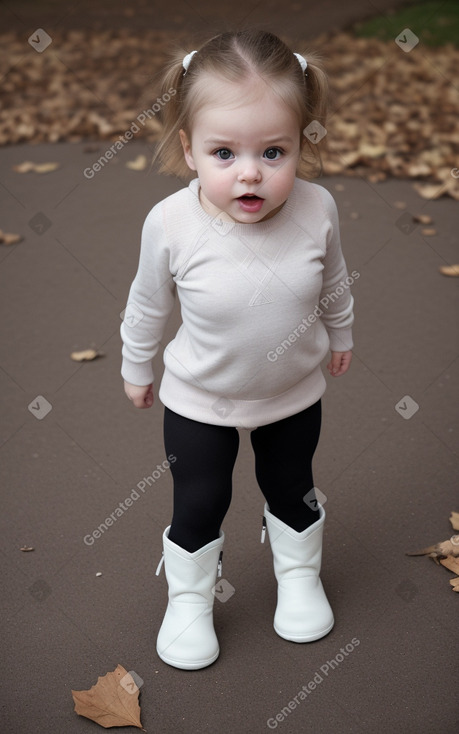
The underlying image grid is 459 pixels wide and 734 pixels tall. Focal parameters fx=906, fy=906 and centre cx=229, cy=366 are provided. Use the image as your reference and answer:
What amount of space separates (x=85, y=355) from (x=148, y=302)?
174cm

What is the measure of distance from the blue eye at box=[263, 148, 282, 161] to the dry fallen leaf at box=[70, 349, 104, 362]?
207cm

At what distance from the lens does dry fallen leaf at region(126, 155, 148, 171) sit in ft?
19.7

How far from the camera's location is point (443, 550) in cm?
281

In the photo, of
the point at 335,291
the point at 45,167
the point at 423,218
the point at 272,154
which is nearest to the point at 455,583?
the point at 335,291

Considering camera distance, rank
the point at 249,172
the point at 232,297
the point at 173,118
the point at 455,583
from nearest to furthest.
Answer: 1. the point at 249,172
2. the point at 232,297
3. the point at 173,118
4. the point at 455,583

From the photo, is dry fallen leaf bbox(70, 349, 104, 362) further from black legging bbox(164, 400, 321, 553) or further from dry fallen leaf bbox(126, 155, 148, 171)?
dry fallen leaf bbox(126, 155, 148, 171)

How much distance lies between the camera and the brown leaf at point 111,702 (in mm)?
2270

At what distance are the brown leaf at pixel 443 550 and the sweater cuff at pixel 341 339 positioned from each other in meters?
0.76

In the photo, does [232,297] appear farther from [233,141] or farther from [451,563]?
[451,563]

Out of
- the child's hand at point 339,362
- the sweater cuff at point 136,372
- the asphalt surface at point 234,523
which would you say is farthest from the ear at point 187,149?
the asphalt surface at point 234,523

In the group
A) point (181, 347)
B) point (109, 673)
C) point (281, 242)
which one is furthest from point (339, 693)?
point (281, 242)

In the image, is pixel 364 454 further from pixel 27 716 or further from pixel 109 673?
pixel 27 716

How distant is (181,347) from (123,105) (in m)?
5.73

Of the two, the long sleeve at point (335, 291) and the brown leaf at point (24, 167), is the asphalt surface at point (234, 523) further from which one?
the brown leaf at point (24, 167)
